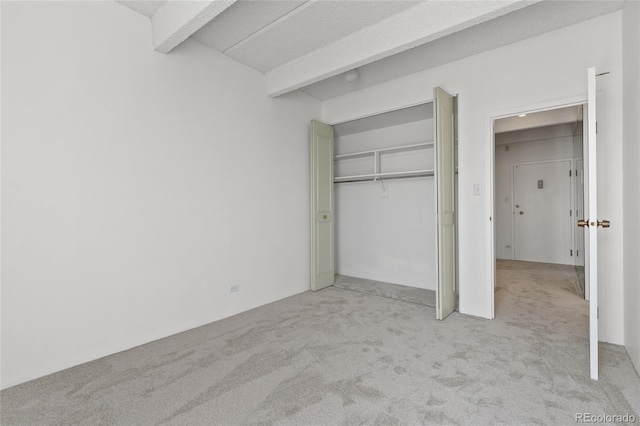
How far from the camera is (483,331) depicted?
2.77 m

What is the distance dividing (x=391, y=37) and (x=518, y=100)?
4.55 feet

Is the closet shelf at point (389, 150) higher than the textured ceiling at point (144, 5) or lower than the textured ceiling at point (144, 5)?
lower

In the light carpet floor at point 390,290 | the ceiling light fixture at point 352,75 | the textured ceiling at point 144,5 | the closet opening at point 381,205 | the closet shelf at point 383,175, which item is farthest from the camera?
the closet opening at point 381,205

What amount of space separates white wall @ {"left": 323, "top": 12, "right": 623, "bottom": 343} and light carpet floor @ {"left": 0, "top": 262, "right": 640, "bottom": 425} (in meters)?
0.46

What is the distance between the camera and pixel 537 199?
6164 mm

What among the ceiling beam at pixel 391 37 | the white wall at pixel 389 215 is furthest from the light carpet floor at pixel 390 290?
the ceiling beam at pixel 391 37

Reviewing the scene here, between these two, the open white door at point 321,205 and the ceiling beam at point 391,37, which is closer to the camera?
the ceiling beam at point 391,37

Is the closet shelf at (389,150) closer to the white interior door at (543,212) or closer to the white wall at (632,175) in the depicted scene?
the white wall at (632,175)

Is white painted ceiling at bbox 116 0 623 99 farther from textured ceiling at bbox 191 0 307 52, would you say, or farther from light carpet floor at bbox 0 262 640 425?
light carpet floor at bbox 0 262 640 425

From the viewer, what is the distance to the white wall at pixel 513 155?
5.84 m

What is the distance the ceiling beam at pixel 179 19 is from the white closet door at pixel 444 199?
6.93 feet

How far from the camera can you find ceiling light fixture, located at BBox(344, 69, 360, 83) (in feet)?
11.7

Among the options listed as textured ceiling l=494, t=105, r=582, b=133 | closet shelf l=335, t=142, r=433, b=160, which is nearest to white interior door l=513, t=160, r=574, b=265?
textured ceiling l=494, t=105, r=582, b=133

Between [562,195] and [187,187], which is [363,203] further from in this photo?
[562,195]
